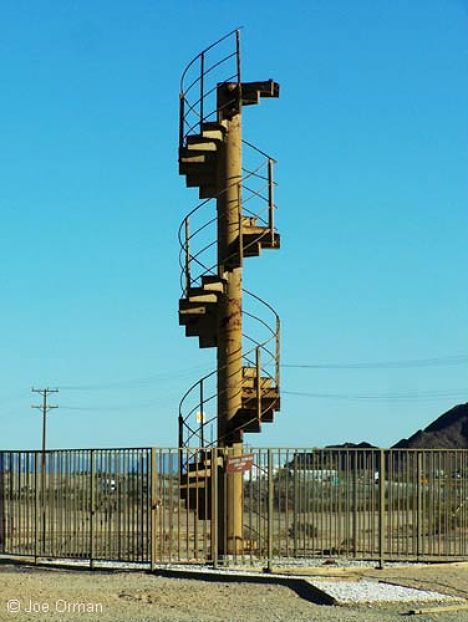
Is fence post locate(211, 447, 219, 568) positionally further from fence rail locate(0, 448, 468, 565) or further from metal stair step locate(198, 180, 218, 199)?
metal stair step locate(198, 180, 218, 199)

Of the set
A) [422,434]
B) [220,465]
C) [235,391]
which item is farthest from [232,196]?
[422,434]

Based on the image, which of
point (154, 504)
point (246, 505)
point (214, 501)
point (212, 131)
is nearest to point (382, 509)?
point (246, 505)

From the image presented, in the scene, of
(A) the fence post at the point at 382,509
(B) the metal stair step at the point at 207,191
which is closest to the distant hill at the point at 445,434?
(B) the metal stair step at the point at 207,191

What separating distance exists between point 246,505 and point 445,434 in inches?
3912

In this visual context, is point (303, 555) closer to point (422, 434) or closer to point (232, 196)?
point (232, 196)

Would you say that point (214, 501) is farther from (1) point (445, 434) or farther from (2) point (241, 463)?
(1) point (445, 434)

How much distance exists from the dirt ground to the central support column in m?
5.51

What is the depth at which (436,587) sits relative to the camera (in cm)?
2183

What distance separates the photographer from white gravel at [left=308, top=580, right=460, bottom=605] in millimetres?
20094

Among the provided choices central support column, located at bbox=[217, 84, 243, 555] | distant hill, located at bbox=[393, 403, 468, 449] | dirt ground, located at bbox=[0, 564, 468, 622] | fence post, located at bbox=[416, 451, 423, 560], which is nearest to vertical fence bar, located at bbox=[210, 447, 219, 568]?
dirt ground, located at bbox=[0, 564, 468, 622]

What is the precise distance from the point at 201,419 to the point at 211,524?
3910 millimetres

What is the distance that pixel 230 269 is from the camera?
1112 inches

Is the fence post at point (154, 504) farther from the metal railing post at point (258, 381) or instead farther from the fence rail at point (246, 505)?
the metal railing post at point (258, 381)

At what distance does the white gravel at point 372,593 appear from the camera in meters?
20.1
